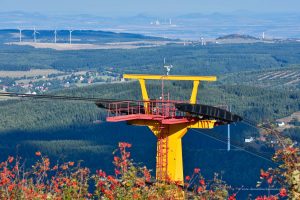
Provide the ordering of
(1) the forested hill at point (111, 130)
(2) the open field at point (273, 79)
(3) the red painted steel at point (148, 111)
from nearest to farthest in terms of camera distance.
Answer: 1. (3) the red painted steel at point (148, 111)
2. (1) the forested hill at point (111, 130)
3. (2) the open field at point (273, 79)

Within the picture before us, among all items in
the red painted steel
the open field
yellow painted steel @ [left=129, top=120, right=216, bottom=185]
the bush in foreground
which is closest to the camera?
the bush in foreground

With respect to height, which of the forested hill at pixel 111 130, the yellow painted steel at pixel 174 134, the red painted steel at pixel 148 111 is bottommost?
the forested hill at pixel 111 130

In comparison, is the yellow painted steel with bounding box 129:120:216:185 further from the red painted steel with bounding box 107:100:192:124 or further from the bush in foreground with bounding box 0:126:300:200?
the bush in foreground with bounding box 0:126:300:200

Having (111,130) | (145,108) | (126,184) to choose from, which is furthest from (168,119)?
(111,130)

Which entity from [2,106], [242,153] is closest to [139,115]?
[242,153]

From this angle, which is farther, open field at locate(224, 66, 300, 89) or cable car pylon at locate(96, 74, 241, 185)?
open field at locate(224, 66, 300, 89)

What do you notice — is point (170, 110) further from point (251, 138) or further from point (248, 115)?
point (248, 115)

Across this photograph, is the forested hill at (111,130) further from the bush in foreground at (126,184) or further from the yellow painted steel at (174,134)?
the bush in foreground at (126,184)

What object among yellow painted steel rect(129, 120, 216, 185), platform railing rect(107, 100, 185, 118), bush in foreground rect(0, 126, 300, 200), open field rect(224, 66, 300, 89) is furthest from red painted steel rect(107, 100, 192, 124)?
open field rect(224, 66, 300, 89)

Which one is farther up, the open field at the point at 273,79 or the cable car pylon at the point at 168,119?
the cable car pylon at the point at 168,119

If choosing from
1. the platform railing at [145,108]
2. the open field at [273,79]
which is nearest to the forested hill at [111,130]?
the platform railing at [145,108]

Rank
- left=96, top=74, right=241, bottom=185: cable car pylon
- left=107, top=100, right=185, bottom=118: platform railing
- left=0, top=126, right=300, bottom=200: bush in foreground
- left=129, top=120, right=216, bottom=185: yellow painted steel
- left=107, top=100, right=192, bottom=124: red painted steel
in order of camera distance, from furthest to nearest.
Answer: left=129, top=120, right=216, bottom=185: yellow painted steel < left=107, top=100, right=185, bottom=118: platform railing < left=96, top=74, right=241, bottom=185: cable car pylon < left=107, top=100, right=192, bottom=124: red painted steel < left=0, top=126, right=300, bottom=200: bush in foreground

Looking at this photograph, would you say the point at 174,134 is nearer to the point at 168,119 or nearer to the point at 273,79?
the point at 168,119
